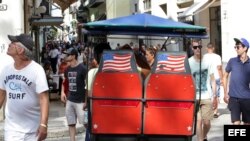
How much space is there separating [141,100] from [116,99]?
0.31 m

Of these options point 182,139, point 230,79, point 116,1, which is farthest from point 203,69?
point 116,1

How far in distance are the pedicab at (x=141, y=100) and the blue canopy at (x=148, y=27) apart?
0.54m

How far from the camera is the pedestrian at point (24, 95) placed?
19.4ft

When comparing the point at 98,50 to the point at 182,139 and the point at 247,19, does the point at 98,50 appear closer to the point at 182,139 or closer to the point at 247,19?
the point at 182,139

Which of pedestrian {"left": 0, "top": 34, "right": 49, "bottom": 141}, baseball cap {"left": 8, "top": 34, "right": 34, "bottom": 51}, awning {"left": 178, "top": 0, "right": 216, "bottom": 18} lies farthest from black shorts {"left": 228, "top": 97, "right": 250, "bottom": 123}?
awning {"left": 178, "top": 0, "right": 216, "bottom": 18}

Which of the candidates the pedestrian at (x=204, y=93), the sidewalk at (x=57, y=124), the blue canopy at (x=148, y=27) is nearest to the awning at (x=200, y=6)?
the sidewalk at (x=57, y=124)

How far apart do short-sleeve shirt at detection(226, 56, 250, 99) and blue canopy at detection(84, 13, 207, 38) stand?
1201mm

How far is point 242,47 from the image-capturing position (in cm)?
909

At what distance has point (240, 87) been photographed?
895 cm

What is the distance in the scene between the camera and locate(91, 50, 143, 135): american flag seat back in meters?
7.38

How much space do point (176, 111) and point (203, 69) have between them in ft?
7.63

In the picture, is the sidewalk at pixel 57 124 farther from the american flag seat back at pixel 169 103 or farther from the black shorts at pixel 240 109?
the american flag seat back at pixel 169 103

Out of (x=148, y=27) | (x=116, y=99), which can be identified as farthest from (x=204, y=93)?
(x=116, y=99)

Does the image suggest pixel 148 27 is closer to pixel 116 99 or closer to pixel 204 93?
pixel 116 99
